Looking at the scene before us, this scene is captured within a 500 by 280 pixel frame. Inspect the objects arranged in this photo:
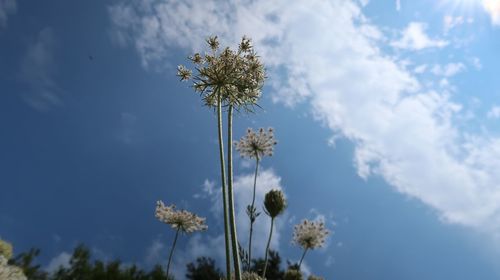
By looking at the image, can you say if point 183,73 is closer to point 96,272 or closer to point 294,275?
point 294,275

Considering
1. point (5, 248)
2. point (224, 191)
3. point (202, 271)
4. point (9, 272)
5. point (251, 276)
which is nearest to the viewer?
point (9, 272)

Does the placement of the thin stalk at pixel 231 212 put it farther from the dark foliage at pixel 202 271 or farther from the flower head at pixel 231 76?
the dark foliage at pixel 202 271

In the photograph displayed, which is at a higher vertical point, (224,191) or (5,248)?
(224,191)

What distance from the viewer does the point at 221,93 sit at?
35.8 ft

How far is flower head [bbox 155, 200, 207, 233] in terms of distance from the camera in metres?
13.9

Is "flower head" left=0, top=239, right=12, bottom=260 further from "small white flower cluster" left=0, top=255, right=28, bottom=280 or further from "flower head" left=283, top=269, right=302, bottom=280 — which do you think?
"flower head" left=283, top=269, right=302, bottom=280

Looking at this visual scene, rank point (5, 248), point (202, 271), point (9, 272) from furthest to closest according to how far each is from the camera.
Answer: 1. point (202, 271)
2. point (5, 248)
3. point (9, 272)

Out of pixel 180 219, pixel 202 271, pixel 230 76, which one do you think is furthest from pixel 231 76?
pixel 202 271

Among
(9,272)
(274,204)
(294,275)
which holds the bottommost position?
(9,272)

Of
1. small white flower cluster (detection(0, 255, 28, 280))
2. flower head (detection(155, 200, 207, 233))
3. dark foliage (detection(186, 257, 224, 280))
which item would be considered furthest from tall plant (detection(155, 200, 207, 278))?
dark foliage (detection(186, 257, 224, 280))

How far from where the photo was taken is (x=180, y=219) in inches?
548

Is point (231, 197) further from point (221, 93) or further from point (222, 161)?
point (221, 93)

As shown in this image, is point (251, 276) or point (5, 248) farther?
point (251, 276)

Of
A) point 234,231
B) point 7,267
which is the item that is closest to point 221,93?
point 234,231
